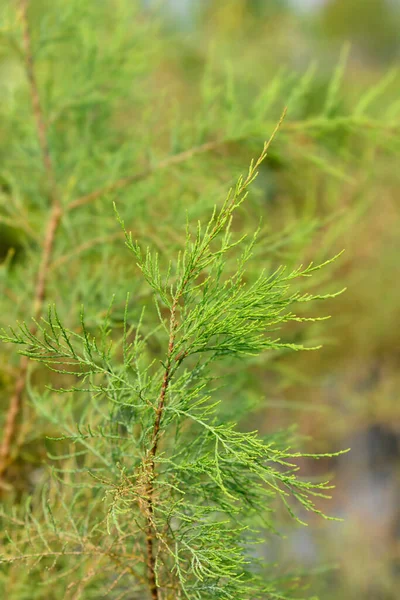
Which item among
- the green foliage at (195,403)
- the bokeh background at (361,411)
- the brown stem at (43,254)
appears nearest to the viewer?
the green foliage at (195,403)

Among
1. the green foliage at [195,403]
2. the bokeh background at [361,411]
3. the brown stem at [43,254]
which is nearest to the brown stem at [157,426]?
the green foliage at [195,403]

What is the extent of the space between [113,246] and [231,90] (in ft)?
0.76

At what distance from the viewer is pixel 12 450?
26.5 inches

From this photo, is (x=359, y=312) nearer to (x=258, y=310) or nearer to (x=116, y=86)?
(x=116, y=86)

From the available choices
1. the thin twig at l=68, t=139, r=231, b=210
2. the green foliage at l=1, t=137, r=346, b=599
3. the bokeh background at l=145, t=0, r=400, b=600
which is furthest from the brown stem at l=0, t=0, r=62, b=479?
the bokeh background at l=145, t=0, r=400, b=600

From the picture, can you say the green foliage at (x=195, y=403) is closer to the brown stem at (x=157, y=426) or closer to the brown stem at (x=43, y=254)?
the brown stem at (x=157, y=426)

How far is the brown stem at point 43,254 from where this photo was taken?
0.66m

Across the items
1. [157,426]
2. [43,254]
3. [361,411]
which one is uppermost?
[361,411]

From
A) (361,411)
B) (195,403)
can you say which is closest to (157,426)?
(195,403)

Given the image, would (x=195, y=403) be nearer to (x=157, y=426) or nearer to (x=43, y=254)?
(x=157, y=426)

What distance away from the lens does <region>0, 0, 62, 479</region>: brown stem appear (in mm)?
659

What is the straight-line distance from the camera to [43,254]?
0.71 meters

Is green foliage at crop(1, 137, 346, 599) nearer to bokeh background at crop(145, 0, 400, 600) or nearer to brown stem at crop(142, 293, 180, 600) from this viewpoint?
brown stem at crop(142, 293, 180, 600)

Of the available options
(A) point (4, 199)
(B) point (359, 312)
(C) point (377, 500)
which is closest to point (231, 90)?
(A) point (4, 199)
